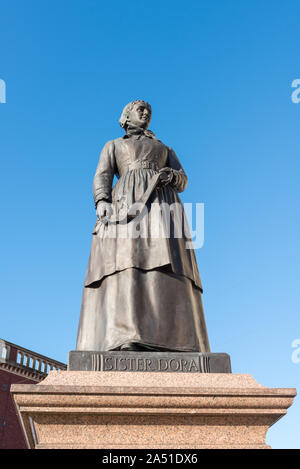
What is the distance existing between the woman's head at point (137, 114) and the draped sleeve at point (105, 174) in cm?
43

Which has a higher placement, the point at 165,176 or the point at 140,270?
the point at 165,176

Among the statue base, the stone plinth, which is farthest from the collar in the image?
the stone plinth

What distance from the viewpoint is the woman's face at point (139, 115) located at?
7086 mm

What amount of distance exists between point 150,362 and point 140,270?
1.16m

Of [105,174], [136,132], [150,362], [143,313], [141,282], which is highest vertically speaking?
[136,132]

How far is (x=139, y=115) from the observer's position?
7094mm

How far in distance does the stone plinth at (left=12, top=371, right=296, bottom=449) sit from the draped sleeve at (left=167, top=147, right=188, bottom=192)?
2992 mm

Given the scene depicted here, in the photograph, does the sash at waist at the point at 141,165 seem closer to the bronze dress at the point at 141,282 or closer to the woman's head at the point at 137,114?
the bronze dress at the point at 141,282

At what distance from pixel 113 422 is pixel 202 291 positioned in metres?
2.31

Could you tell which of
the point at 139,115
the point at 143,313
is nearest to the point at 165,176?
the point at 139,115

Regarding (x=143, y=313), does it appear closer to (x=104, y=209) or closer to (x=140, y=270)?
(x=140, y=270)

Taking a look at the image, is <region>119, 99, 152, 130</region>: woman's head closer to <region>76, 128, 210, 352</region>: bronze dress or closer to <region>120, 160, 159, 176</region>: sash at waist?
<region>120, 160, 159, 176</region>: sash at waist
